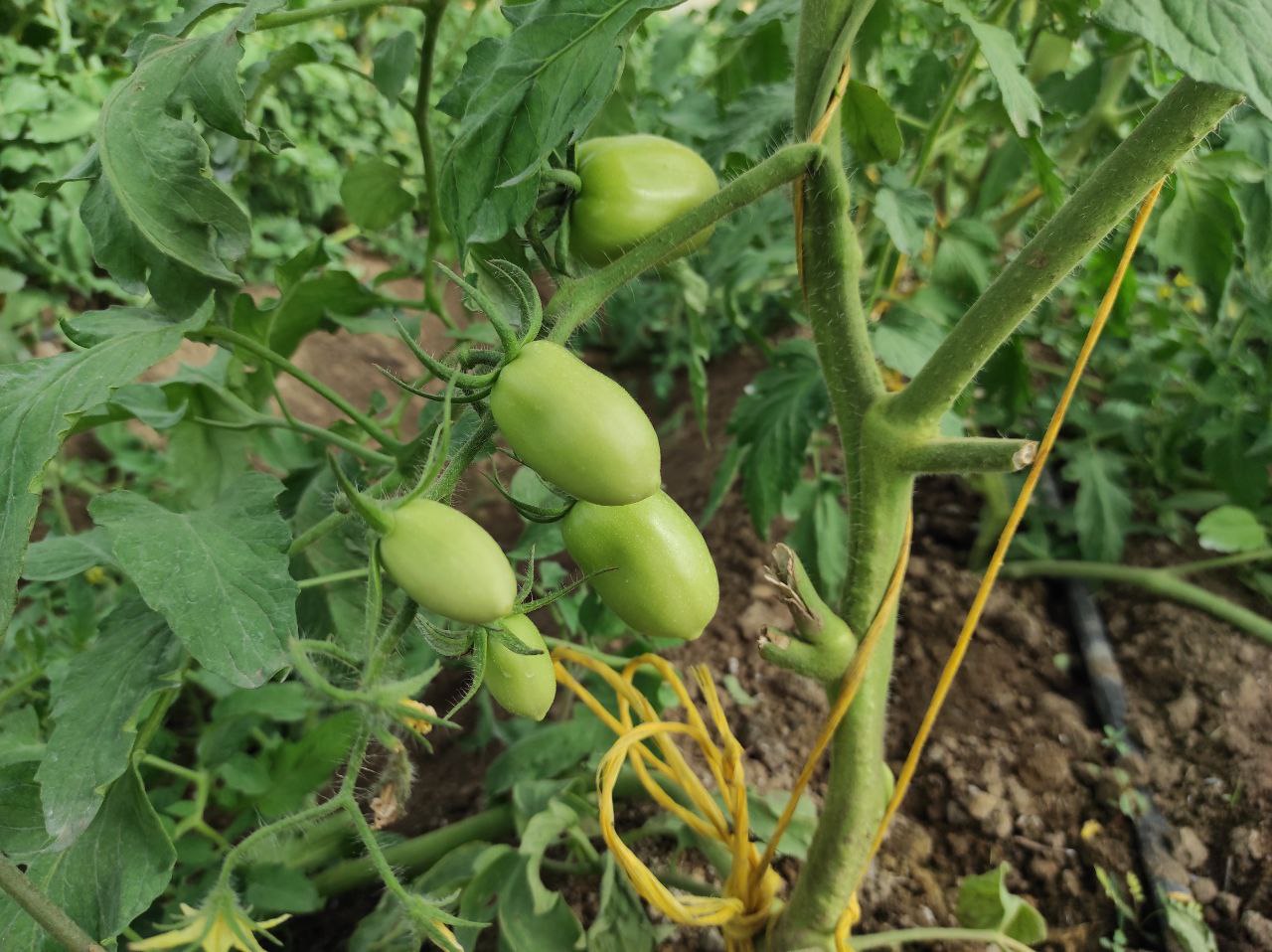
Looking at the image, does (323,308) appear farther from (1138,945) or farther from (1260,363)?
(1260,363)

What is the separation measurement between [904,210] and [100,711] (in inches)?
39.2

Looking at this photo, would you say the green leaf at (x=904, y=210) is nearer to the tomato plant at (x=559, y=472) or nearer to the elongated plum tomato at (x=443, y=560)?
the tomato plant at (x=559, y=472)

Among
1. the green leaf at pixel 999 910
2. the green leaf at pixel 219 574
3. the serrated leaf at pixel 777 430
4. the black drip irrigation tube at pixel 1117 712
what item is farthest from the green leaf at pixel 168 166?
the black drip irrigation tube at pixel 1117 712

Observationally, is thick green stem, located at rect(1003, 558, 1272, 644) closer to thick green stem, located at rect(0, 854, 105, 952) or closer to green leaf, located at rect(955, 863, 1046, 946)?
green leaf, located at rect(955, 863, 1046, 946)

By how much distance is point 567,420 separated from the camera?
1.90 feet

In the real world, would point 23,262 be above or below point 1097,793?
below

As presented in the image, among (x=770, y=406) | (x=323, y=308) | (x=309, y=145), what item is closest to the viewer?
(x=323, y=308)

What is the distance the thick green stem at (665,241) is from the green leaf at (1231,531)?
143cm

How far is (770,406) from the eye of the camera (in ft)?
4.57

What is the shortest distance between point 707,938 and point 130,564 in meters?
0.90

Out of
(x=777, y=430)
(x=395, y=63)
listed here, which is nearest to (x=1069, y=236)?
(x=777, y=430)

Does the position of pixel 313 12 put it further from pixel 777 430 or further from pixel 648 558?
pixel 777 430

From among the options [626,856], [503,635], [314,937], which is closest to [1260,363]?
[626,856]

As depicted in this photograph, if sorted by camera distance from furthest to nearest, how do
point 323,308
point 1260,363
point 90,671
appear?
point 1260,363
point 323,308
point 90,671
